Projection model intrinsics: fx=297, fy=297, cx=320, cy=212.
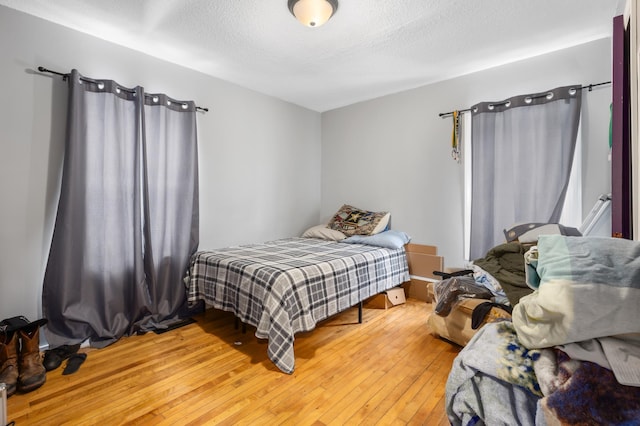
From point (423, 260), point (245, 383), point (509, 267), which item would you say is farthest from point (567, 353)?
point (423, 260)

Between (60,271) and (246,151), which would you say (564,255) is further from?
(246,151)

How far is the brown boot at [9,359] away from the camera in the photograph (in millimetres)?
1725

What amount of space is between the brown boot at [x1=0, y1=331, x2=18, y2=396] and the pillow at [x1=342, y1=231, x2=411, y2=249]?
2.78m

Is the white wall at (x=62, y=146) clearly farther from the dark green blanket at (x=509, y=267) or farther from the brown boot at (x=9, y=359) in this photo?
the dark green blanket at (x=509, y=267)

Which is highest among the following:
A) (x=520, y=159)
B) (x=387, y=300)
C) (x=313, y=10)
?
(x=313, y=10)

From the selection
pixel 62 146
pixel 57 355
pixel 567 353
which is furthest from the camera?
pixel 62 146

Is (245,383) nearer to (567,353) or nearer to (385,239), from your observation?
(567,353)

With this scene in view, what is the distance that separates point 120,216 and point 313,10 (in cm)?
214

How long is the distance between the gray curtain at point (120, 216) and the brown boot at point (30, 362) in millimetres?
272

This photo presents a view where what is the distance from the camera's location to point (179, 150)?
2.81m

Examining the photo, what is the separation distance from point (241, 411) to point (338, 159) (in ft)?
10.6

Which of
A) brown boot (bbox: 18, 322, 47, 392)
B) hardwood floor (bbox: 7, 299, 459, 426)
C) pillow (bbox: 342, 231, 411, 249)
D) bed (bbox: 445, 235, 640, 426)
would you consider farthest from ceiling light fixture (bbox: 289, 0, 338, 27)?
brown boot (bbox: 18, 322, 47, 392)

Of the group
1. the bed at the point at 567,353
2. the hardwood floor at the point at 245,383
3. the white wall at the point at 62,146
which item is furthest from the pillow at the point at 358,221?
the bed at the point at 567,353

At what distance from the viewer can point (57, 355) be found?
205cm
